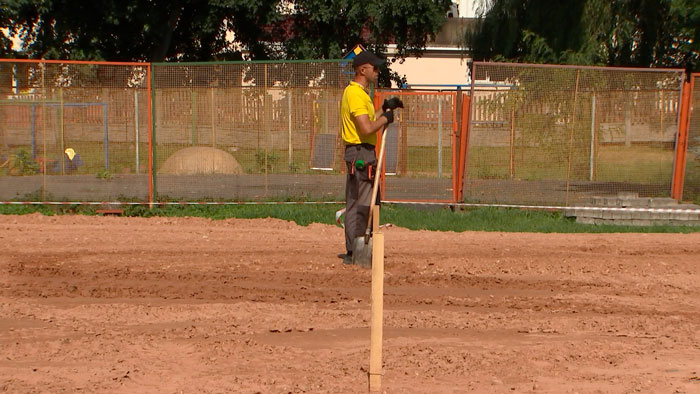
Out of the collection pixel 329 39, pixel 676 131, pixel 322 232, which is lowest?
pixel 322 232

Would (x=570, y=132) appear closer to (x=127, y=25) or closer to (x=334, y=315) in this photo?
(x=334, y=315)

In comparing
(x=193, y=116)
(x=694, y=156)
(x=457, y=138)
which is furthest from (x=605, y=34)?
(x=193, y=116)

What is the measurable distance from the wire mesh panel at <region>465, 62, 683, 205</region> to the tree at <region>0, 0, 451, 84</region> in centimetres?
1582

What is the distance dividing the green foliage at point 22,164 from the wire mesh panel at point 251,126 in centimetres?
196

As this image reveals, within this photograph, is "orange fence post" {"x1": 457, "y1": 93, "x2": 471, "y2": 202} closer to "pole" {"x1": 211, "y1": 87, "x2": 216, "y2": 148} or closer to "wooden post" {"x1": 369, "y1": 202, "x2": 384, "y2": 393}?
"pole" {"x1": 211, "y1": 87, "x2": 216, "y2": 148}

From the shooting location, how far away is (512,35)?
32.7m

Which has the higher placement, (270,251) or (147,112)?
(147,112)

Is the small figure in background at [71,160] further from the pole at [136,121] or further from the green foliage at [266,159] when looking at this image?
the green foliage at [266,159]

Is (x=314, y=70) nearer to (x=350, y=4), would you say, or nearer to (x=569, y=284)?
(x=569, y=284)

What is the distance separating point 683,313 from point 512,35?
26023mm

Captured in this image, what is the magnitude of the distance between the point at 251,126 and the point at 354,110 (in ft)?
20.0

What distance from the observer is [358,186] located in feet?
30.8

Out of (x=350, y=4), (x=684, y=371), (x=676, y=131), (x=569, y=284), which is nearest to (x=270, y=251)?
(x=569, y=284)

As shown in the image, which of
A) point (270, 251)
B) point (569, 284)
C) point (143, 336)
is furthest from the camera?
point (270, 251)
